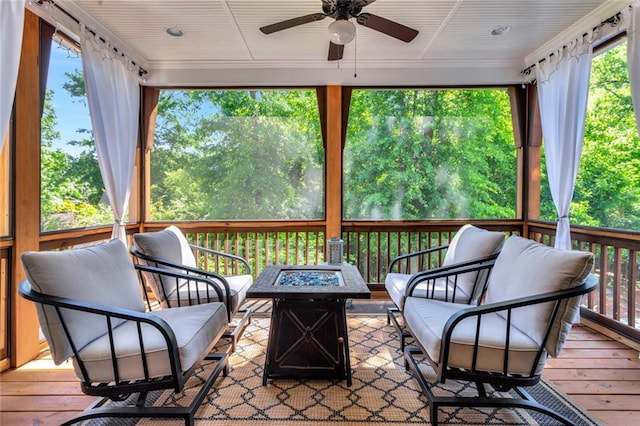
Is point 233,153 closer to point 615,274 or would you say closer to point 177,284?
point 177,284

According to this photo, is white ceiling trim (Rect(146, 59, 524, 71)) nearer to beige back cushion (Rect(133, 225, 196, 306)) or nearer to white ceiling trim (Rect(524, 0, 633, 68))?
white ceiling trim (Rect(524, 0, 633, 68))

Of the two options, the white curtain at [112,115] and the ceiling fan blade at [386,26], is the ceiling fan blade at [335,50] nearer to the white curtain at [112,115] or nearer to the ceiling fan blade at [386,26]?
the ceiling fan blade at [386,26]

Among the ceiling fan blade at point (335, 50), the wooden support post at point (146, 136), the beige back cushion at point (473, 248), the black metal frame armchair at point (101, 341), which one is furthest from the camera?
the wooden support post at point (146, 136)

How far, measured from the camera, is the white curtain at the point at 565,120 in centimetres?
296

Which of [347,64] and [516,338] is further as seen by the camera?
[347,64]

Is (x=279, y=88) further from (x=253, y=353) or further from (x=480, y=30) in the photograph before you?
(x=253, y=353)

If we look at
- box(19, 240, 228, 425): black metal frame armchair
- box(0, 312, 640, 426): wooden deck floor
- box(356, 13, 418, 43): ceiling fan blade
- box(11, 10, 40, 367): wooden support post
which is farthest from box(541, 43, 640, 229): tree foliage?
box(11, 10, 40, 367): wooden support post

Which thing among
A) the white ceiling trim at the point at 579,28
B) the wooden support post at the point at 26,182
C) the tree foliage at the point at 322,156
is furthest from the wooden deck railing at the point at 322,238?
the white ceiling trim at the point at 579,28

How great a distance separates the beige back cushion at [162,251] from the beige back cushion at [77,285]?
1.52 ft

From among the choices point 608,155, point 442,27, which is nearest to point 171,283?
point 442,27

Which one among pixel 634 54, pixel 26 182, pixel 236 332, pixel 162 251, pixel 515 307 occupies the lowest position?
pixel 236 332

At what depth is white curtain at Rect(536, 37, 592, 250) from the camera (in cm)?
296

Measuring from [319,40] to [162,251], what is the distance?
2.42 metres

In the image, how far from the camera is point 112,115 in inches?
121
